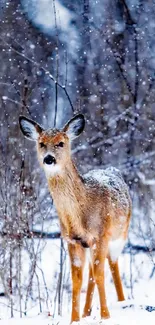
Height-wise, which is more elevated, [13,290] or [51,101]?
[51,101]

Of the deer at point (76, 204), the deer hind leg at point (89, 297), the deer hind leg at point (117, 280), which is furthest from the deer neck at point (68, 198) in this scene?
the deer hind leg at point (117, 280)

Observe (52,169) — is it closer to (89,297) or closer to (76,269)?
(76,269)

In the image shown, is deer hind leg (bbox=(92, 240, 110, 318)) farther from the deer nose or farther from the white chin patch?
the deer nose

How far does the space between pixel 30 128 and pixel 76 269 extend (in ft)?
4.63

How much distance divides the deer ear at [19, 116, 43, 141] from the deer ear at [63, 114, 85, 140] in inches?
10.5

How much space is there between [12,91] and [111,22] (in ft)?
9.22

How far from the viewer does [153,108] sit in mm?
16656

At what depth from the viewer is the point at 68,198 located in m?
6.62

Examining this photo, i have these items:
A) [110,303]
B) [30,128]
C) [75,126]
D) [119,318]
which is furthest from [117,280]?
[30,128]

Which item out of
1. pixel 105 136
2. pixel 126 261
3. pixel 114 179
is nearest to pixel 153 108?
pixel 105 136

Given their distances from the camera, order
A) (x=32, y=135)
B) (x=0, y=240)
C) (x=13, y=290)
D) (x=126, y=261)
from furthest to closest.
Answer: (x=126, y=261), (x=13, y=290), (x=0, y=240), (x=32, y=135)

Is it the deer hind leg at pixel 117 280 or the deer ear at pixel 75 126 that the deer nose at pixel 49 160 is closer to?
the deer ear at pixel 75 126

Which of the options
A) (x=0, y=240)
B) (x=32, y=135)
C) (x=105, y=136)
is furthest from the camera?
(x=105, y=136)

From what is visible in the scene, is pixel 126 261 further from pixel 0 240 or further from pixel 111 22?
pixel 111 22
